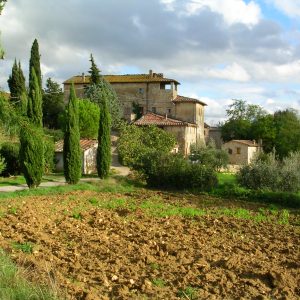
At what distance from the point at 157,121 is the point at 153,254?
145 feet

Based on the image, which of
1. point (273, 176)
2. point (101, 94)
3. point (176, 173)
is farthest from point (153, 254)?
point (101, 94)

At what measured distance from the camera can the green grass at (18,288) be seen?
6.06 meters

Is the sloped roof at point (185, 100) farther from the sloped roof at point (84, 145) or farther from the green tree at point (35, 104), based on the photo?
the green tree at point (35, 104)

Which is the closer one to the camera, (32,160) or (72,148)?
(32,160)

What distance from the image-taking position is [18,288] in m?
6.37

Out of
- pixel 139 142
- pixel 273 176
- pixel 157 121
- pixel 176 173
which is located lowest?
pixel 273 176

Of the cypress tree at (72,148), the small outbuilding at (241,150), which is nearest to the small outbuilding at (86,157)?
the cypress tree at (72,148)

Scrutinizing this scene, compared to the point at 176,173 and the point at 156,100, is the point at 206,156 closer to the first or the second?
the point at 176,173

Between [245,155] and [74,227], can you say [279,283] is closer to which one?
[74,227]

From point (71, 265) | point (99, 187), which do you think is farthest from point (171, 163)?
point (71, 265)

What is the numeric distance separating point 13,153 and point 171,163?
1153 cm

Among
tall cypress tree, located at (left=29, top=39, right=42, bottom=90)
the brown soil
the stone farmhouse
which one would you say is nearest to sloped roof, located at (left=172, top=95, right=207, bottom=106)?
the stone farmhouse

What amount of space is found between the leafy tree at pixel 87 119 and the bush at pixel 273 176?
72.2 ft

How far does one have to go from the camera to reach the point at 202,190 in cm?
2695
